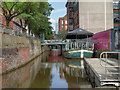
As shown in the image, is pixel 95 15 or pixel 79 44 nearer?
pixel 79 44

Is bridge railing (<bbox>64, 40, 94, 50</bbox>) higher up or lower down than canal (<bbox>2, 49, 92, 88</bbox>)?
higher up

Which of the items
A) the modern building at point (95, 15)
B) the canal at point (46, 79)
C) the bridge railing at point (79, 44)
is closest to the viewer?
the canal at point (46, 79)

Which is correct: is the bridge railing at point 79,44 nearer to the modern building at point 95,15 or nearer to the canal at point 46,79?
the canal at point 46,79

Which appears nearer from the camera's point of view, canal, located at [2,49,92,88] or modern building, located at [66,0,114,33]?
canal, located at [2,49,92,88]

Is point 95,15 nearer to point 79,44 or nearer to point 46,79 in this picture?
point 79,44

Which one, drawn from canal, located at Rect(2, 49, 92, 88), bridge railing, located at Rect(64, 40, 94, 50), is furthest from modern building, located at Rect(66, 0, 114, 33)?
canal, located at Rect(2, 49, 92, 88)

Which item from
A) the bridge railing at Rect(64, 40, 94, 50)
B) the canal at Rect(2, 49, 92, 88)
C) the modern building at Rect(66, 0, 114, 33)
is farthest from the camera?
the modern building at Rect(66, 0, 114, 33)

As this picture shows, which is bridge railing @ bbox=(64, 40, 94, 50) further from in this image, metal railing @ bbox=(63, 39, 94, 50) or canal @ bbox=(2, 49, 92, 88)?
canal @ bbox=(2, 49, 92, 88)

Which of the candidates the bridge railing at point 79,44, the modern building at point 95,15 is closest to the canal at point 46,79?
the bridge railing at point 79,44

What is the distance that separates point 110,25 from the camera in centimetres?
3156

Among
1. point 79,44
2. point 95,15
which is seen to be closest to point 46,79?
point 79,44

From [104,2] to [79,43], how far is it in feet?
58.6

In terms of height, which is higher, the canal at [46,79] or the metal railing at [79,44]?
the metal railing at [79,44]

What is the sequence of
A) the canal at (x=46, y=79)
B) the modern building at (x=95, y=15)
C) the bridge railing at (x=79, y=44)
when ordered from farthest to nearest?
the modern building at (x=95, y=15) → the bridge railing at (x=79, y=44) → the canal at (x=46, y=79)
